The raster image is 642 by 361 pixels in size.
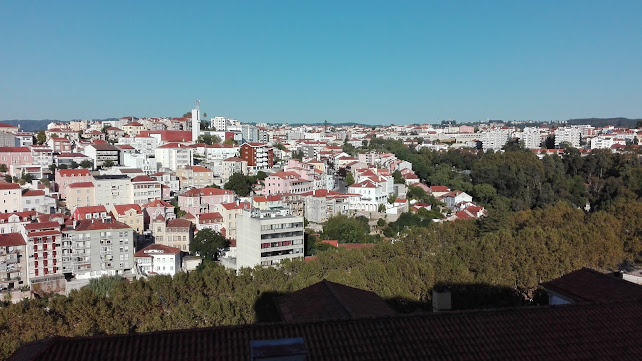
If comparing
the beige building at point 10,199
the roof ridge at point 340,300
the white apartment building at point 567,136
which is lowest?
the beige building at point 10,199

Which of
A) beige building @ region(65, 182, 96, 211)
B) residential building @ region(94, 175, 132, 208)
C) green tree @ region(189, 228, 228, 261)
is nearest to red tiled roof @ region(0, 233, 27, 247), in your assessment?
beige building @ region(65, 182, 96, 211)

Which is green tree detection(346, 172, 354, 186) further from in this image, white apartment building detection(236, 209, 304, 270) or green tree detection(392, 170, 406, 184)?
white apartment building detection(236, 209, 304, 270)

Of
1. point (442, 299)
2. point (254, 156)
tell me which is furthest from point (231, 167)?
point (442, 299)

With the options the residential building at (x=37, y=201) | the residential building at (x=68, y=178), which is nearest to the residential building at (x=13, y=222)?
the residential building at (x=37, y=201)

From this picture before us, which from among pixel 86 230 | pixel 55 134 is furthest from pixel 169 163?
pixel 86 230

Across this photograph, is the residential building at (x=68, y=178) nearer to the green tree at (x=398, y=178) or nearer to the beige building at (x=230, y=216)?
the beige building at (x=230, y=216)
